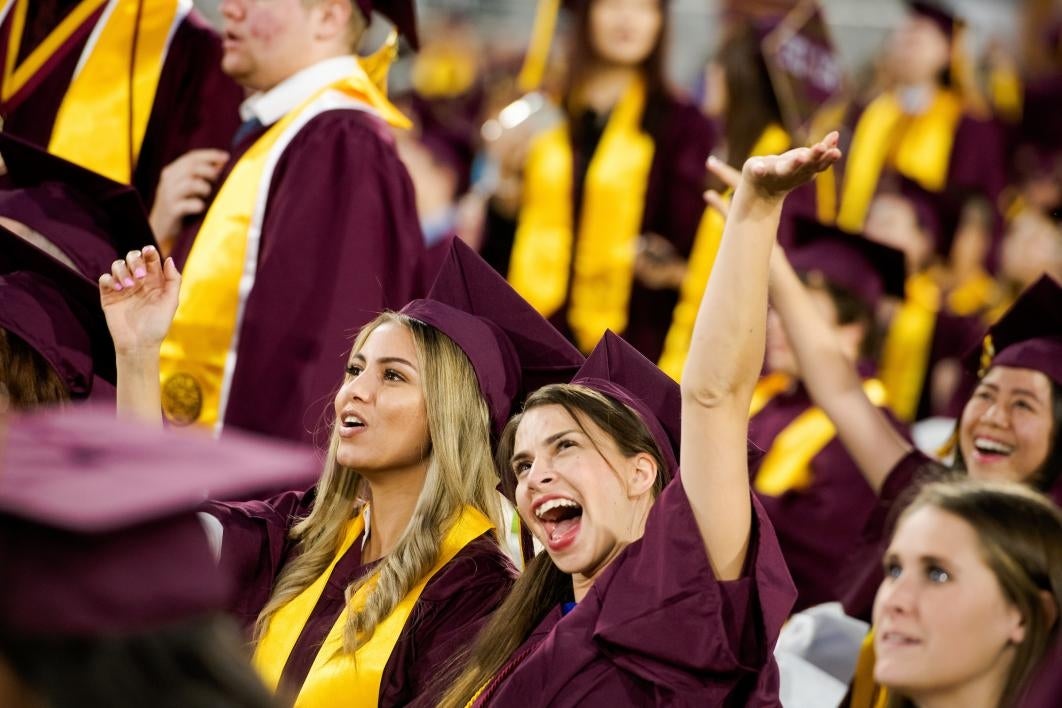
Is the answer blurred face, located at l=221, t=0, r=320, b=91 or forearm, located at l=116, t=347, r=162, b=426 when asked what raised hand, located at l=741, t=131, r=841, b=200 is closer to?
forearm, located at l=116, t=347, r=162, b=426

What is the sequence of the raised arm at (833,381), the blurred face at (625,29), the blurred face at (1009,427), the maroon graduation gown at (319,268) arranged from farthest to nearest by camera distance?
the blurred face at (625,29), the maroon graduation gown at (319,268), the raised arm at (833,381), the blurred face at (1009,427)

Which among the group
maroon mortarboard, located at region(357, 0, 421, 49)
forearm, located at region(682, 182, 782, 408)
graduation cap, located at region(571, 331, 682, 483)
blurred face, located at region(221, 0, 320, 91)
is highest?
maroon mortarboard, located at region(357, 0, 421, 49)

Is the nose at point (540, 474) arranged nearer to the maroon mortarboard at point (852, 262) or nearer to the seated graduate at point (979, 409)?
the seated graduate at point (979, 409)

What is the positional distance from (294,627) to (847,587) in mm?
1398

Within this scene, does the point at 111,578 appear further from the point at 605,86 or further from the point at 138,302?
the point at 605,86

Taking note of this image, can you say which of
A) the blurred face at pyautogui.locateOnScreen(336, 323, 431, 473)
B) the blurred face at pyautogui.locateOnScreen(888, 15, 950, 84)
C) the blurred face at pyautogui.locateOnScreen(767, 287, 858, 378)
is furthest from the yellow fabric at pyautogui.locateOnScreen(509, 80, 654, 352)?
the blurred face at pyautogui.locateOnScreen(336, 323, 431, 473)

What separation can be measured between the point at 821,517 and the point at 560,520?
2529mm

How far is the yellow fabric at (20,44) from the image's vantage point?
4875 mm

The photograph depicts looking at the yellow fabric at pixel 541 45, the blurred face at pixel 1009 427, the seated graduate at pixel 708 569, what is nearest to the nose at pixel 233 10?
the blurred face at pixel 1009 427

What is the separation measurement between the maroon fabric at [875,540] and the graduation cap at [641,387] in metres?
0.89

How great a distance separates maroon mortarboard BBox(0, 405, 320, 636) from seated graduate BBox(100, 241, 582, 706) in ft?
5.50

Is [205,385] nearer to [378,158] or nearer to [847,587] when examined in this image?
[378,158]

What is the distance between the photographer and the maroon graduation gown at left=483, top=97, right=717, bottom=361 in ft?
22.5

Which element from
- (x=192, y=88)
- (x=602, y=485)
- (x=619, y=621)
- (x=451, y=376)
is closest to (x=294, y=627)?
(x=451, y=376)
